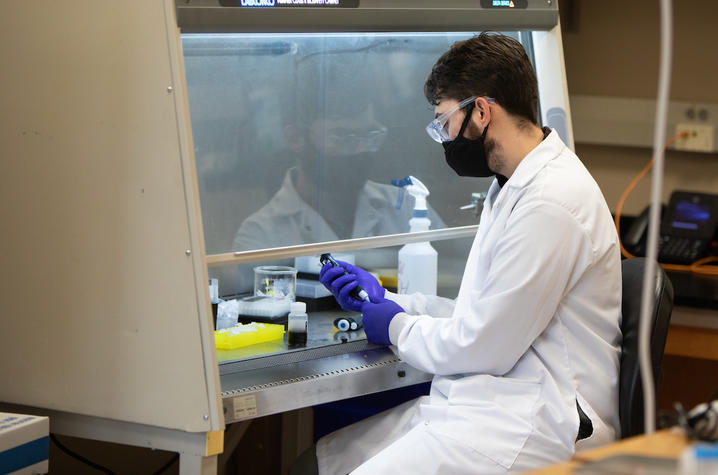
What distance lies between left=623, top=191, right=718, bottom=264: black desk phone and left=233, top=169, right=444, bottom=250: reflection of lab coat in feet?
3.37

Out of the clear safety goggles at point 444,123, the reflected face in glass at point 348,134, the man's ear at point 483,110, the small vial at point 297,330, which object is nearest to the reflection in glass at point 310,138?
the reflected face in glass at point 348,134

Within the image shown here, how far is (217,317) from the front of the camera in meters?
1.73

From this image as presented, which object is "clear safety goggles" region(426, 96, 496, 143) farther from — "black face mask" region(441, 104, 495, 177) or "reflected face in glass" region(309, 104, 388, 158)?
"reflected face in glass" region(309, 104, 388, 158)

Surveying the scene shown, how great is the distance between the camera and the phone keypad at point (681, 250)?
2.61 metres

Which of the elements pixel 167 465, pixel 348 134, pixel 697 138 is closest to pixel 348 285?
pixel 348 134

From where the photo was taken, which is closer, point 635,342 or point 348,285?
point 635,342

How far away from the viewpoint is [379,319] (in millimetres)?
1598

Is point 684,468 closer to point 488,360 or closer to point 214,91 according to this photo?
point 488,360

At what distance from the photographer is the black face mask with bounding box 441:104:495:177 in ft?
5.13

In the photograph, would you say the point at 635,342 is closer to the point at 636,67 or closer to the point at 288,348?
the point at 288,348

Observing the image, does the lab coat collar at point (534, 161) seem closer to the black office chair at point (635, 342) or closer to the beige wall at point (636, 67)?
the black office chair at point (635, 342)

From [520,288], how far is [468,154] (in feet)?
1.20

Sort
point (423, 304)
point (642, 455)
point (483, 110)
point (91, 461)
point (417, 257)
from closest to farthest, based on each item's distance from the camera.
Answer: point (642, 455) < point (483, 110) < point (423, 304) < point (417, 257) < point (91, 461)

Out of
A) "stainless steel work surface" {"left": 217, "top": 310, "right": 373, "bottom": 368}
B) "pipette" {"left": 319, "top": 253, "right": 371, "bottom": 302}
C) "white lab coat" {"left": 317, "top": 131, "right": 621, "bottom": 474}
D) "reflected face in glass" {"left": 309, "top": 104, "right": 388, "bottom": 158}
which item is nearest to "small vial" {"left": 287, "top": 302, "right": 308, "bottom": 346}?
"stainless steel work surface" {"left": 217, "top": 310, "right": 373, "bottom": 368}
